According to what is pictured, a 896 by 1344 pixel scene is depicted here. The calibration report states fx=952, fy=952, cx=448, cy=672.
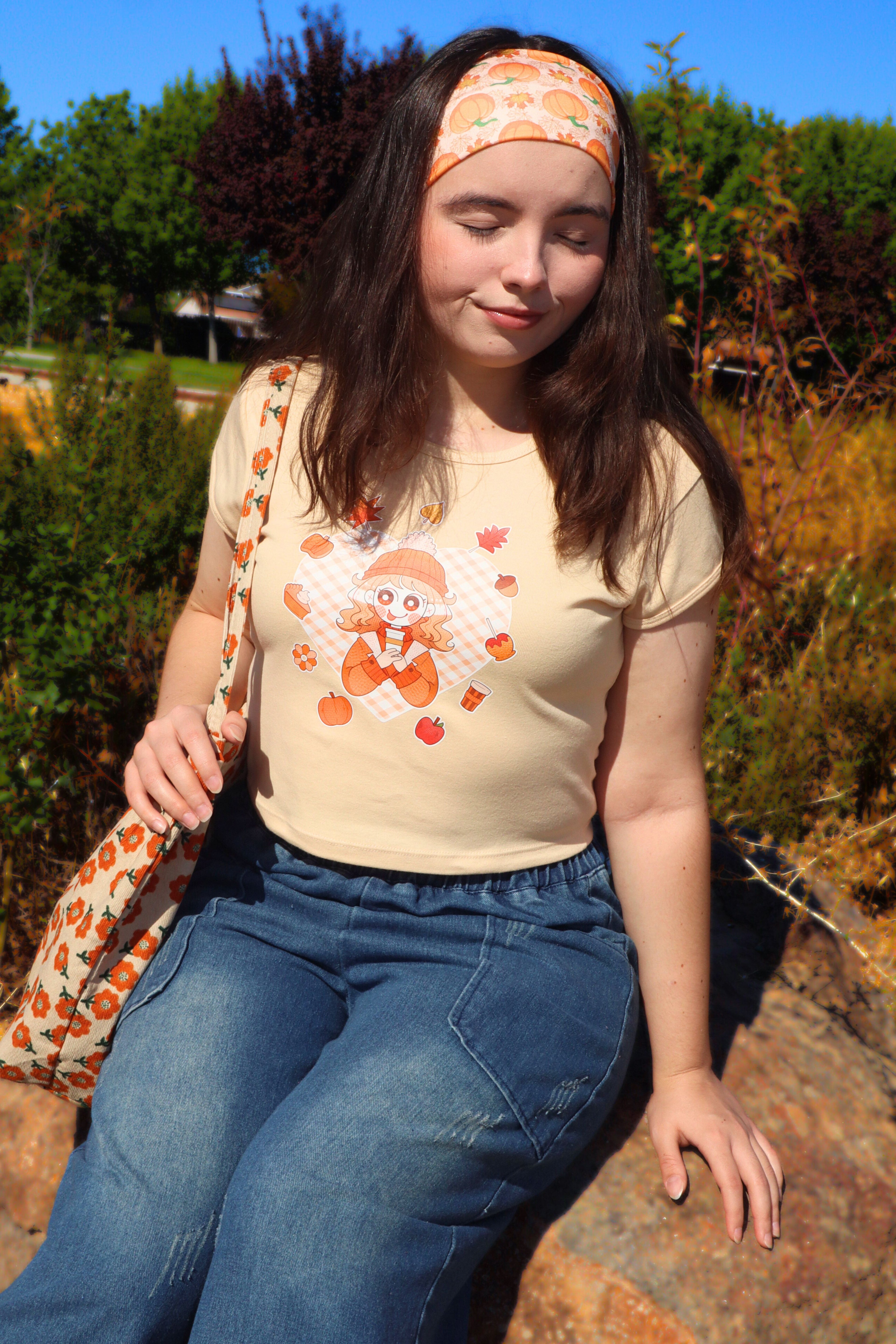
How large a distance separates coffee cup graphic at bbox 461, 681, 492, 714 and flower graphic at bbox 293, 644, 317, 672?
0.77 ft

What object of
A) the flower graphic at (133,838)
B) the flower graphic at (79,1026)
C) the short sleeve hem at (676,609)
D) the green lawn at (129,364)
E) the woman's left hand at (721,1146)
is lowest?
the woman's left hand at (721,1146)

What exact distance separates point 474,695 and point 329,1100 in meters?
0.57

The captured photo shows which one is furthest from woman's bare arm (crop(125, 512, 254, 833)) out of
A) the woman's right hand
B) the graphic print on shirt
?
the graphic print on shirt

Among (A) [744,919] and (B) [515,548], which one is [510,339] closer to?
(B) [515,548]

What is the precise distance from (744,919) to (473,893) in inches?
41.1

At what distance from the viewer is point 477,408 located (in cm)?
158

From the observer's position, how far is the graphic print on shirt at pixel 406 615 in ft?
4.54

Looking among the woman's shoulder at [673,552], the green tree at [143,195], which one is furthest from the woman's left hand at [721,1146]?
the green tree at [143,195]

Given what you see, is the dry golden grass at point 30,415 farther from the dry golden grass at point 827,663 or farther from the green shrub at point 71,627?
the dry golden grass at point 827,663

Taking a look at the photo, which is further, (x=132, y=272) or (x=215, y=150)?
(x=132, y=272)

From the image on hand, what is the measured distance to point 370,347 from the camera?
5.08 ft

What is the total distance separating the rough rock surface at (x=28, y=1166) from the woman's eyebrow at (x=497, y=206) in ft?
5.40

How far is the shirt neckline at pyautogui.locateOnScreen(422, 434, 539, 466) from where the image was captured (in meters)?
1.51

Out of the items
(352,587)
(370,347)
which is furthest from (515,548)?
(370,347)
